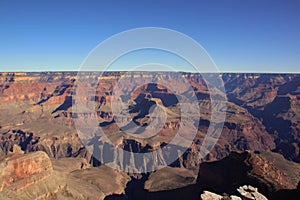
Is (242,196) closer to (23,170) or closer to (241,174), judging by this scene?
(241,174)

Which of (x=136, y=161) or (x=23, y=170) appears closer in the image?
(x=23, y=170)

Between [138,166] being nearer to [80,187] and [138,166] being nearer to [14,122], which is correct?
[80,187]

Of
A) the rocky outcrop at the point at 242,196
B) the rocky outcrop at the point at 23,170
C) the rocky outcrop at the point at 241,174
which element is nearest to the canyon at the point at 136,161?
the rocky outcrop at the point at 241,174

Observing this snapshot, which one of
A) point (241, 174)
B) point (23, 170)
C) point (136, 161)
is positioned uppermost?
point (241, 174)

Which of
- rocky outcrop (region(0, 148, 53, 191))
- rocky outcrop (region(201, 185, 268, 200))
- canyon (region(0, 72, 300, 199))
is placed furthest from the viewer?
rocky outcrop (region(0, 148, 53, 191))

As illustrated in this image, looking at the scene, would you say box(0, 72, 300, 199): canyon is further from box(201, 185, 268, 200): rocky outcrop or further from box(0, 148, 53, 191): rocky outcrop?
box(201, 185, 268, 200): rocky outcrop

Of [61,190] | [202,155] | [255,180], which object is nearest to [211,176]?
[255,180]

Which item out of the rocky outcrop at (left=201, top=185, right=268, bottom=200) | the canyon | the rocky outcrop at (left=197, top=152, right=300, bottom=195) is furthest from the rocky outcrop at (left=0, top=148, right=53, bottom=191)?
the rocky outcrop at (left=201, top=185, right=268, bottom=200)

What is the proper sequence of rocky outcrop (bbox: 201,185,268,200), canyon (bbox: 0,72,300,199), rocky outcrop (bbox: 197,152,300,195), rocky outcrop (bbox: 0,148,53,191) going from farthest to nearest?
rocky outcrop (bbox: 0,148,53,191) < canyon (bbox: 0,72,300,199) < rocky outcrop (bbox: 197,152,300,195) < rocky outcrop (bbox: 201,185,268,200)

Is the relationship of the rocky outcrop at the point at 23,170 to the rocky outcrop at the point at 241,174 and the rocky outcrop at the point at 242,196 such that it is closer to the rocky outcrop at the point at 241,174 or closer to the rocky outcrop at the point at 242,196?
the rocky outcrop at the point at 241,174

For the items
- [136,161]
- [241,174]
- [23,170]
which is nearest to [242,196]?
[241,174]

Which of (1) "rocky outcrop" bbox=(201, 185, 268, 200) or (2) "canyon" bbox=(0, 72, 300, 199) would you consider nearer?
(1) "rocky outcrop" bbox=(201, 185, 268, 200)
